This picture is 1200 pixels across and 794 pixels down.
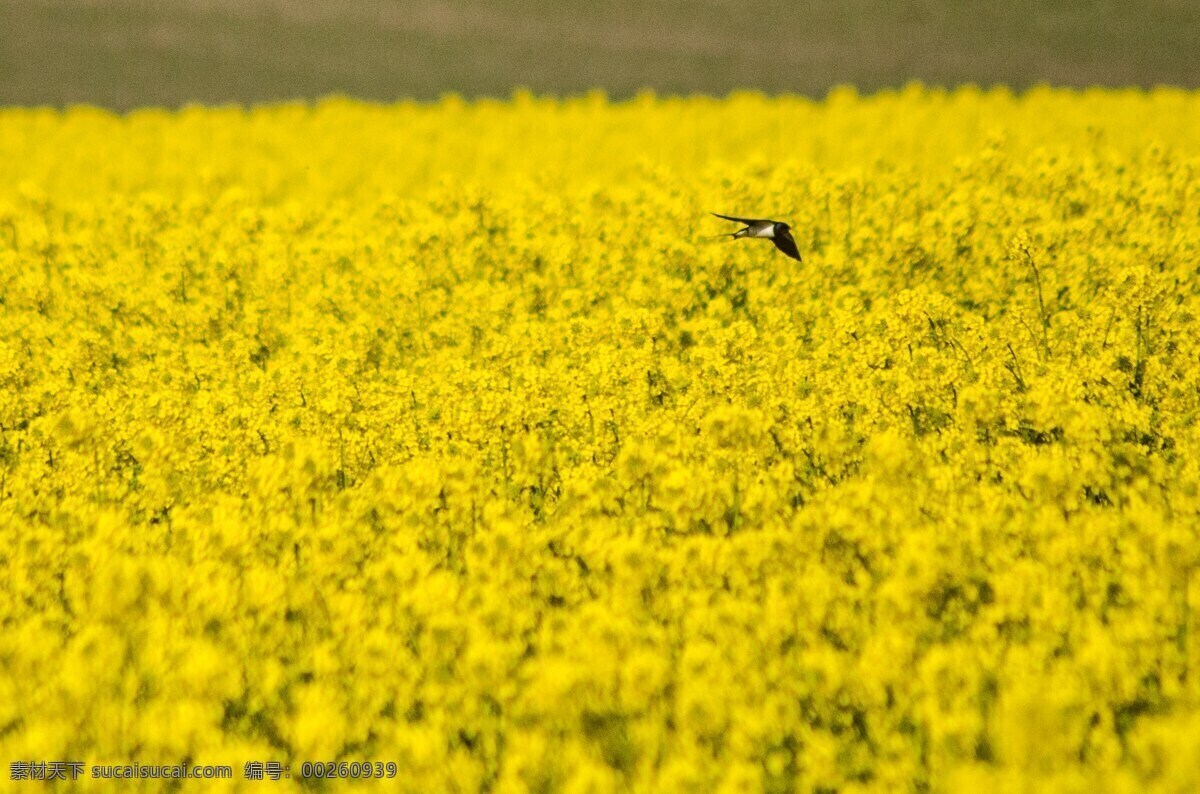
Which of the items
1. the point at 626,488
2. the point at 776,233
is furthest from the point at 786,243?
the point at 626,488

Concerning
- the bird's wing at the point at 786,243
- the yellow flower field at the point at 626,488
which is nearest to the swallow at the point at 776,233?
the bird's wing at the point at 786,243

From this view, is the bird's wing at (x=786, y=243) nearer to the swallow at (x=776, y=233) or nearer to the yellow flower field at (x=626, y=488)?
the swallow at (x=776, y=233)

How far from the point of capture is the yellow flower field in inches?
105

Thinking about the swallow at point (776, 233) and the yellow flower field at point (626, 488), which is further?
the swallow at point (776, 233)

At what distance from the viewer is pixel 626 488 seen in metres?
3.85

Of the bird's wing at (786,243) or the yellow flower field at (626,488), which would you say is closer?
the yellow flower field at (626,488)

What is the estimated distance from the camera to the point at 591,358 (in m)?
5.02

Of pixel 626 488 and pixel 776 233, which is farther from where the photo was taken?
pixel 776 233

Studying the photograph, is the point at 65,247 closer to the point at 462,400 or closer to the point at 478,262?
the point at 478,262

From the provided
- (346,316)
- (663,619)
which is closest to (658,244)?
(346,316)

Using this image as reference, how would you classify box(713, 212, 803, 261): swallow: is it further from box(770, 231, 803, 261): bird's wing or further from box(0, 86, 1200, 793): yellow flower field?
box(0, 86, 1200, 793): yellow flower field

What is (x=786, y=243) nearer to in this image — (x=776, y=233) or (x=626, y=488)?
(x=776, y=233)

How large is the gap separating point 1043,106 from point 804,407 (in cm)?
960

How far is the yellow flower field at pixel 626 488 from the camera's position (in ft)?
8.75
